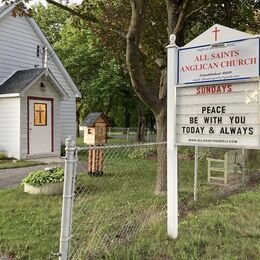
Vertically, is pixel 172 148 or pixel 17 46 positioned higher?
pixel 17 46

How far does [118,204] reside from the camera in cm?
709

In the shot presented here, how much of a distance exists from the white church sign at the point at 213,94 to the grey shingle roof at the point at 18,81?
33.8 feet

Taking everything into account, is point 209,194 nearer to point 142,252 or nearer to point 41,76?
point 142,252

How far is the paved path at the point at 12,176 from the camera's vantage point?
378 inches

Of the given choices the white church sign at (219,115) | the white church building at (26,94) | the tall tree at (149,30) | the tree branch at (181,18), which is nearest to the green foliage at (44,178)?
the tall tree at (149,30)

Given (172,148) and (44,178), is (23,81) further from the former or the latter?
(172,148)

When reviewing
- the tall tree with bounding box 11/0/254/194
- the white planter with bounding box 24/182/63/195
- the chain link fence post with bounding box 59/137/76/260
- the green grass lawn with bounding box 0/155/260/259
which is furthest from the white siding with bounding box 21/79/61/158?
the chain link fence post with bounding box 59/137/76/260

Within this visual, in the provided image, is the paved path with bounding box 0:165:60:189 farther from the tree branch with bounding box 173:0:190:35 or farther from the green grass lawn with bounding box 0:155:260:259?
the tree branch with bounding box 173:0:190:35

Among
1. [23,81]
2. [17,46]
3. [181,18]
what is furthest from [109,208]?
[17,46]

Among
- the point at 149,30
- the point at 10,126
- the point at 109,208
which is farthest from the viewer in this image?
the point at 10,126

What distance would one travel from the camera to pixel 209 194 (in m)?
8.36

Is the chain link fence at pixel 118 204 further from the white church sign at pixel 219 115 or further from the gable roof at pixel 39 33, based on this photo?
the gable roof at pixel 39 33

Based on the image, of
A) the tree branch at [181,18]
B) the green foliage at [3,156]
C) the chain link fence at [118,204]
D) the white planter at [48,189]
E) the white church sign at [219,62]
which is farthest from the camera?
the green foliage at [3,156]

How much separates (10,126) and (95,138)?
19.5 ft
